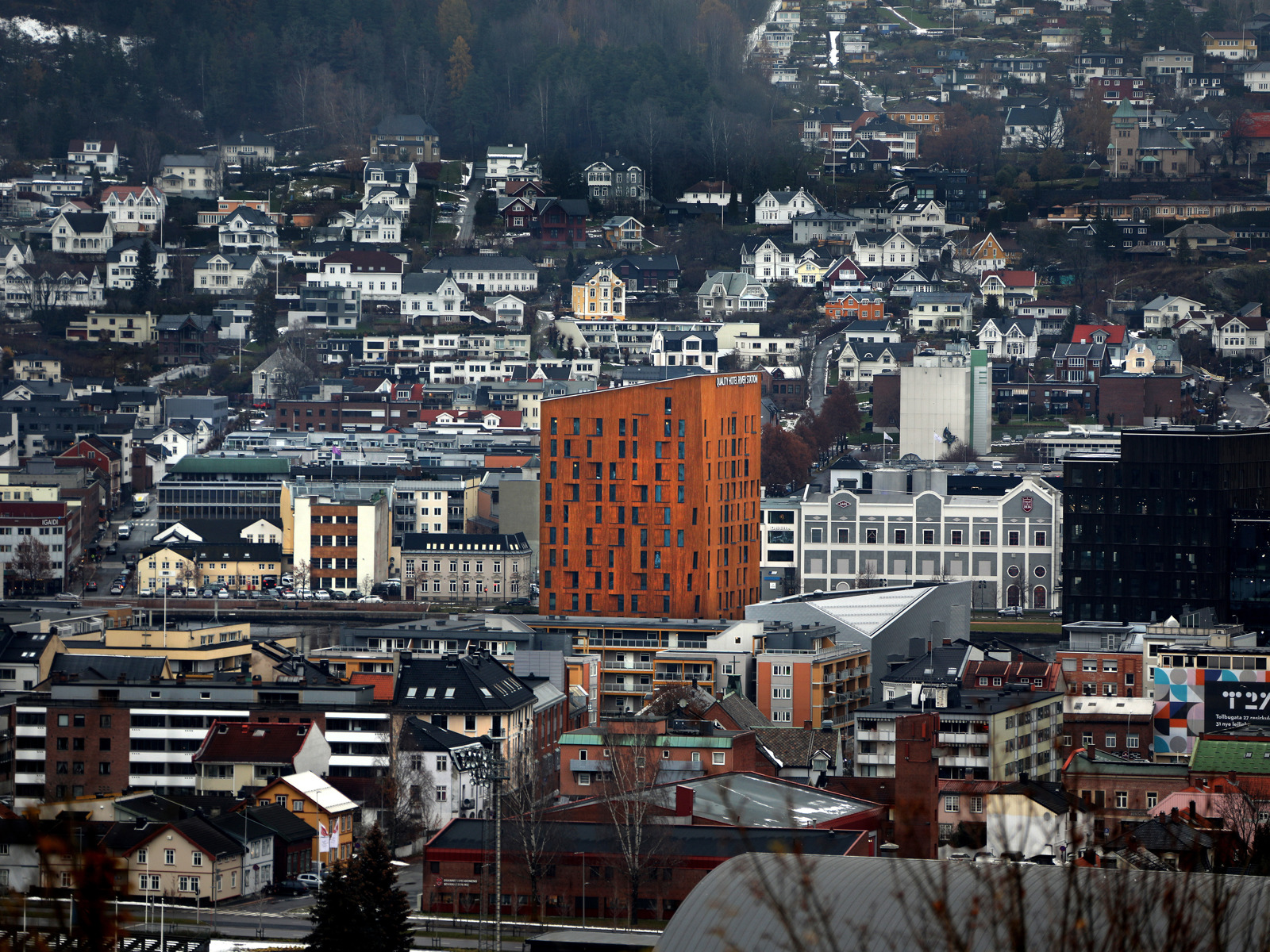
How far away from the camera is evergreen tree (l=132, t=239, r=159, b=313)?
117312mm

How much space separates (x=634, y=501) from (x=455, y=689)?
14336mm

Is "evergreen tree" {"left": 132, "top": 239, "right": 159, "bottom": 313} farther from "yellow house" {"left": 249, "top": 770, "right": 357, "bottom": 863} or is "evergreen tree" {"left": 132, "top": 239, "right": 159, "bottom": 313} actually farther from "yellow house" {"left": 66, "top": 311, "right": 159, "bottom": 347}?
"yellow house" {"left": 249, "top": 770, "right": 357, "bottom": 863}

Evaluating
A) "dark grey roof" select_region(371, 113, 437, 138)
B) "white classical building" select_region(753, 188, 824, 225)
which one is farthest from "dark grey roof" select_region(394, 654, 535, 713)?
"dark grey roof" select_region(371, 113, 437, 138)

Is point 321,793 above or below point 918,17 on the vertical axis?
below

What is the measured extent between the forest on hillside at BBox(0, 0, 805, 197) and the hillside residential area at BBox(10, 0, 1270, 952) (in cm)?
37

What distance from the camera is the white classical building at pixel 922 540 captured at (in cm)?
8162

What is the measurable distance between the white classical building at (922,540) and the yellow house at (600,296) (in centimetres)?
3292

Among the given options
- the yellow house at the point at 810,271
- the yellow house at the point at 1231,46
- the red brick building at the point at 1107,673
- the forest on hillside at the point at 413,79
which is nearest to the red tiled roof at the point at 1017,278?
the yellow house at the point at 810,271

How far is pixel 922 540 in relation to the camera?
272 feet

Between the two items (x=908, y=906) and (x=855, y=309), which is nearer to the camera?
(x=908, y=906)

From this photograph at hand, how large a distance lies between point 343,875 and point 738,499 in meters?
33.7

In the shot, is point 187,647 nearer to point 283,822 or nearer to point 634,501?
point 634,501

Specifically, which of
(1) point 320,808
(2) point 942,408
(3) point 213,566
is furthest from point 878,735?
(2) point 942,408

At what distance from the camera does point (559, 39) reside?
15588 cm
